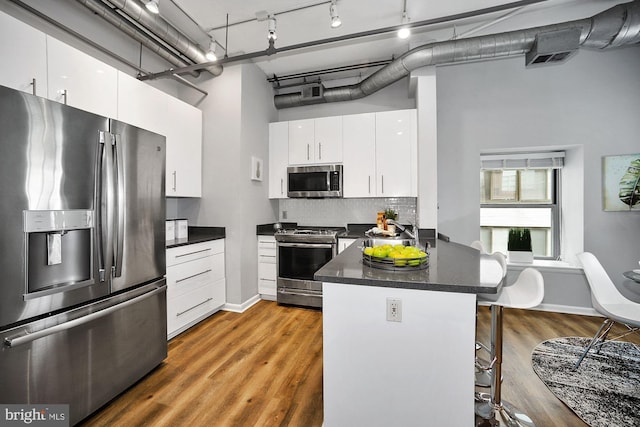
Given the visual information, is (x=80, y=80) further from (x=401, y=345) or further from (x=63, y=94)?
(x=401, y=345)

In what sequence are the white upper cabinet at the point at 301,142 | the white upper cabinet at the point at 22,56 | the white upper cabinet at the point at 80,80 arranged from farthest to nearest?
the white upper cabinet at the point at 301,142, the white upper cabinet at the point at 80,80, the white upper cabinet at the point at 22,56

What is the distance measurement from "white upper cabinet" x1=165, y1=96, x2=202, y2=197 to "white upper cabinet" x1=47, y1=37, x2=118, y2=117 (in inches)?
24.7

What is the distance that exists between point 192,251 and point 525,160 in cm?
434

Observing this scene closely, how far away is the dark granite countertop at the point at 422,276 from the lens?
1.24 m

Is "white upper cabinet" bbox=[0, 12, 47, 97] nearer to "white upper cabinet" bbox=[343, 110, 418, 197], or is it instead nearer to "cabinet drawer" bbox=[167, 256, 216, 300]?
"cabinet drawer" bbox=[167, 256, 216, 300]

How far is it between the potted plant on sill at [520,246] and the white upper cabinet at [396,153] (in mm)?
1400

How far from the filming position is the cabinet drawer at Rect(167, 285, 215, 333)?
2672 mm

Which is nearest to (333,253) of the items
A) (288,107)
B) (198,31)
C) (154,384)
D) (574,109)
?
(154,384)

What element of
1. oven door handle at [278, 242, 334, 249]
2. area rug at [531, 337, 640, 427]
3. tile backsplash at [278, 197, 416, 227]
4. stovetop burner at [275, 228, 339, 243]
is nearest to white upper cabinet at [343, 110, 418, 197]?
tile backsplash at [278, 197, 416, 227]

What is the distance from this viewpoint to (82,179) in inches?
64.0

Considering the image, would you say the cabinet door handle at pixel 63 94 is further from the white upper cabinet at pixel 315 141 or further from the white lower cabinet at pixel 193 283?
the white upper cabinet at pixel 315 141

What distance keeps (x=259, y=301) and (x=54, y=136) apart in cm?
289

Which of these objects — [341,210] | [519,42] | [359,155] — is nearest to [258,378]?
[341,210]

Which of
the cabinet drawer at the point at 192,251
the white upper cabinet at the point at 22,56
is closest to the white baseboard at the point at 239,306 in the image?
the cabinet drawer at the point at 192,251
